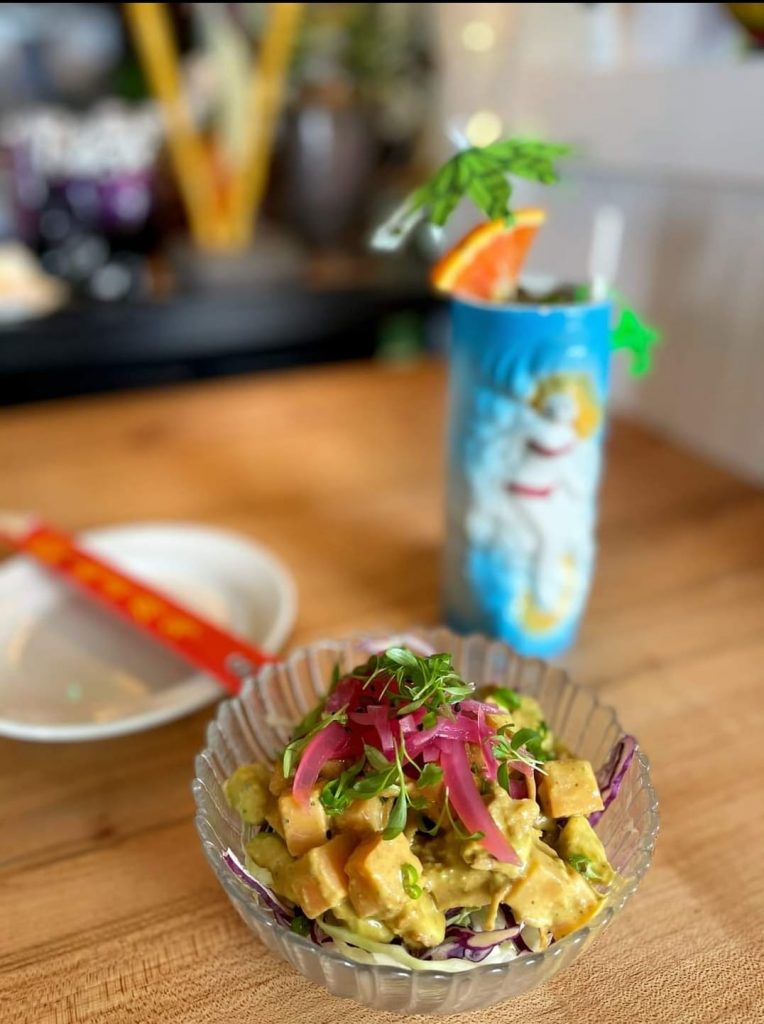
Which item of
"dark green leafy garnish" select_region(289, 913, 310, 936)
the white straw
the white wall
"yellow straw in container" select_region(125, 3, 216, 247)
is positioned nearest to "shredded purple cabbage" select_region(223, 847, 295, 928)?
"dark green leafy garnish" select_region(289, 913, 310, 936)

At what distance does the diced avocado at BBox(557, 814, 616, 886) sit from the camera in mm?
406

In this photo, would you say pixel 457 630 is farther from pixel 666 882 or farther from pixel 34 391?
pixel 34 391

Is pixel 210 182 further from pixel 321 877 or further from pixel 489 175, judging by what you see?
pixel 321 877

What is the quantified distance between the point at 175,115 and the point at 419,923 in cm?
167

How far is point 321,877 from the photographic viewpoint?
380 millimetres

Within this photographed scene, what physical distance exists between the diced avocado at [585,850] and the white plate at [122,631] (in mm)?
263

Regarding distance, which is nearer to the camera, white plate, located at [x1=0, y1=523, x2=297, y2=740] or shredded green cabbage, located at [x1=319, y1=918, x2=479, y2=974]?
shredded green cabbage, located at [x1=319, y1=918, x2=479, y2=974]

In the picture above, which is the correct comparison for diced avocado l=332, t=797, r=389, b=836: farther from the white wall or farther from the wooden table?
the white wall

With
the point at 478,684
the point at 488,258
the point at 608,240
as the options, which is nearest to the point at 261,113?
the point at 608,240

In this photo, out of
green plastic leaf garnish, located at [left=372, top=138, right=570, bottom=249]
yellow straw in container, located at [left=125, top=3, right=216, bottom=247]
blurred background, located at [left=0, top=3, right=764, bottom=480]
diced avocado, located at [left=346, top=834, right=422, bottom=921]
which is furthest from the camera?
blurred background, located at [left=0, top=3, right=764, bottom=480]

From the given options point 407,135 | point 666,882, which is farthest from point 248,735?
point 407,135

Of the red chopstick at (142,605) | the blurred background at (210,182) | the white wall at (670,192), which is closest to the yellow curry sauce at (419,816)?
the red chopstick at (142,605)

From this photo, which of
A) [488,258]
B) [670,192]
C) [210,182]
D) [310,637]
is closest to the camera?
[488,258]

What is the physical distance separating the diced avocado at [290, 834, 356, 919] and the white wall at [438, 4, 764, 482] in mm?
629
